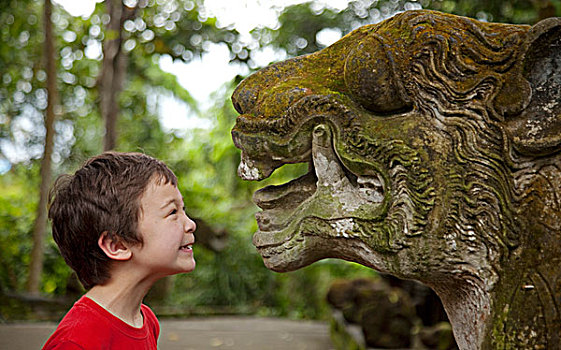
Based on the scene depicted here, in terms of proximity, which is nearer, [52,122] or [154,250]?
[154,250]

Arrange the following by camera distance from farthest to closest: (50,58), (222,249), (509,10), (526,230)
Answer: (222,249)
(50,58)
(509,10)
(526,230)

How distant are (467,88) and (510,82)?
104 millimetres

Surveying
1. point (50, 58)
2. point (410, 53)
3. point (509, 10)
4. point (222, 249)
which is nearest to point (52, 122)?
point (50, 58)

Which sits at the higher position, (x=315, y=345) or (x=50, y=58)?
(x=50, y=58)

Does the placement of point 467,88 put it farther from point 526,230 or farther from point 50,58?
point 50,58

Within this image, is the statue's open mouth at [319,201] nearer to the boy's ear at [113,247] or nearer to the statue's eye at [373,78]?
the statue's eye at [373,78]

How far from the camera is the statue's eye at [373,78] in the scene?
1417 millimetres

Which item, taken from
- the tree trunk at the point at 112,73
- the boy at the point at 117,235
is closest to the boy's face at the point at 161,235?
the boy at the point at 117,235

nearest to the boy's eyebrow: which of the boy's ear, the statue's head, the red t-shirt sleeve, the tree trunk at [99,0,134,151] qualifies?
the boy's ear

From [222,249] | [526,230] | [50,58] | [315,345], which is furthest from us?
[222,249]

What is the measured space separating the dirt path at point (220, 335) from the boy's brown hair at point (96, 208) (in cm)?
417

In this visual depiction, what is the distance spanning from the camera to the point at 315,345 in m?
6.37

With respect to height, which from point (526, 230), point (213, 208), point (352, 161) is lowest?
point (213, 208)

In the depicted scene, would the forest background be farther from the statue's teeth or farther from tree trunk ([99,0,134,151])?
the statue's teeth
